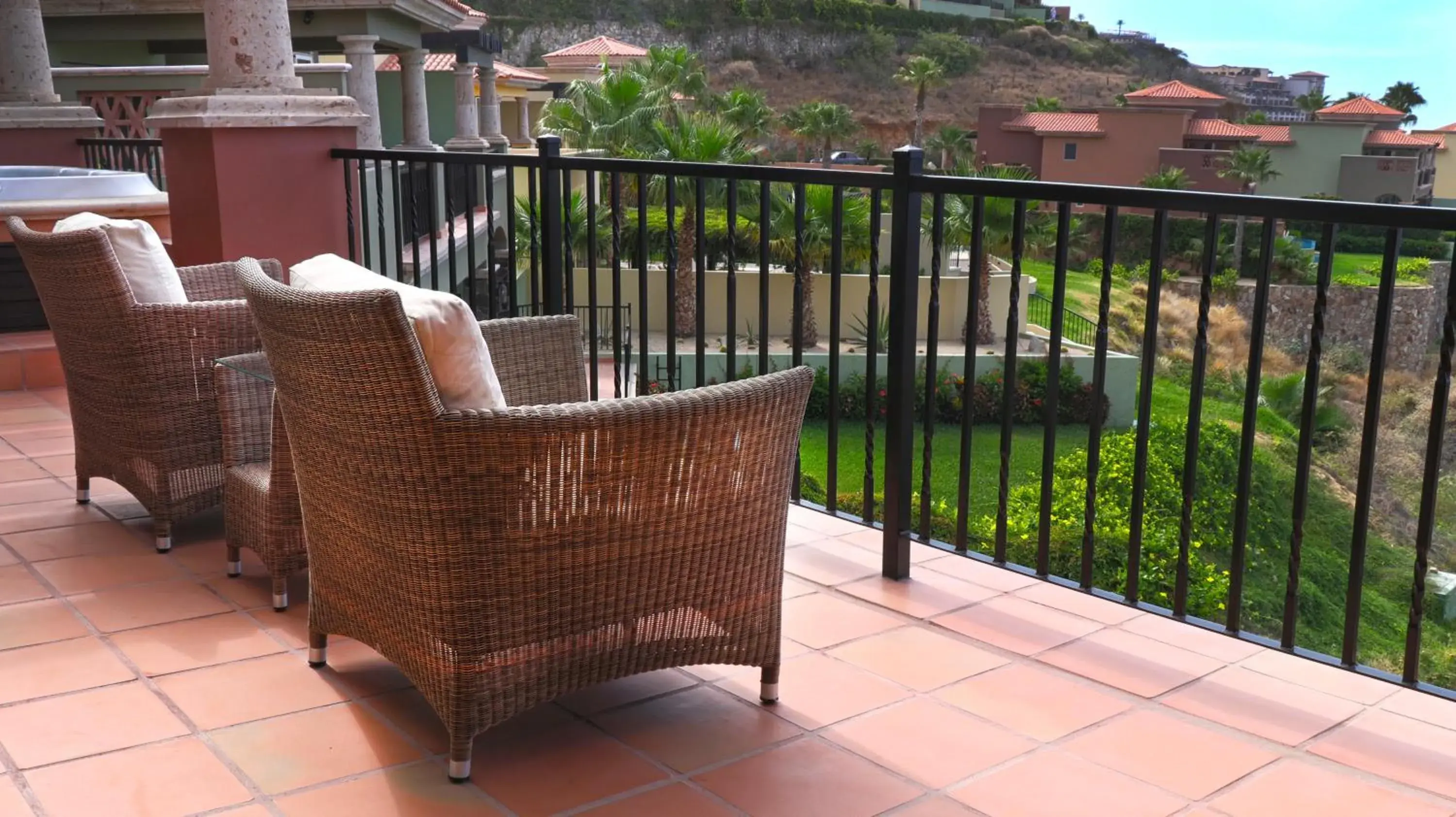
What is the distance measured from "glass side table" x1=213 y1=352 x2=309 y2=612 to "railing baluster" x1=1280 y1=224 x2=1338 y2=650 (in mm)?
1963

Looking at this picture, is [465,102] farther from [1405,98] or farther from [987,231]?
[1405,98]

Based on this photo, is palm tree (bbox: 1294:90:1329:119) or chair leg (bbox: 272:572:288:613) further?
palm tree (bbox: 1294:90:1329:119)

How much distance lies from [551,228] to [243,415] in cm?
116

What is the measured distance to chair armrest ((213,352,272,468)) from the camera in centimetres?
281

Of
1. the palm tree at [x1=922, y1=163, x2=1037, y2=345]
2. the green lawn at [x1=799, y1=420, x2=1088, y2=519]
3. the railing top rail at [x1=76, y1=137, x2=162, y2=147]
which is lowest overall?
the green lawn at [x1=799, y1=420, x2=1088, y2=519]

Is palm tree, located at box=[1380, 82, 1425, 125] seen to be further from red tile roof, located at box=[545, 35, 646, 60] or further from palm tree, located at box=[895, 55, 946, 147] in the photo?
red tile roof, located at box=[545, 35, 646, 60]

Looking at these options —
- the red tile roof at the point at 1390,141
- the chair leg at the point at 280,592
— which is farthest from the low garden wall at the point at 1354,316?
the chair leg at the point at 280,592

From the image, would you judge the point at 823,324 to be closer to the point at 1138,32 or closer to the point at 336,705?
the point at 336,705

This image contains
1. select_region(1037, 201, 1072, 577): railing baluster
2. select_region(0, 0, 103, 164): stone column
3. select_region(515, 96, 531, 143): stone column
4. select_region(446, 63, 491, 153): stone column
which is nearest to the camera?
select_region(1037, 201, 1072, 577): railing baluster

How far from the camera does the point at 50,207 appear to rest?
192 inches

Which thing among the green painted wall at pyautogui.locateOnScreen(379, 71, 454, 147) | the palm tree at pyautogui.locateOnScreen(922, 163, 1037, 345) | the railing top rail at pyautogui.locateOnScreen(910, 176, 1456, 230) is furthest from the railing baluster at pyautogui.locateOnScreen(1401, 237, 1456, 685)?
the green painted wall at pyautogui.locateOnScreen(379, 71, 454, 147)

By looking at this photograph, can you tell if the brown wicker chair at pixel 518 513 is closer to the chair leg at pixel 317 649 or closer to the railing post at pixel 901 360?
the chair leg at pixel 317 649

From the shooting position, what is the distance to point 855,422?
75.6 ft

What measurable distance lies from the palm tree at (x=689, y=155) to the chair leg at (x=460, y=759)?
1582 cm
